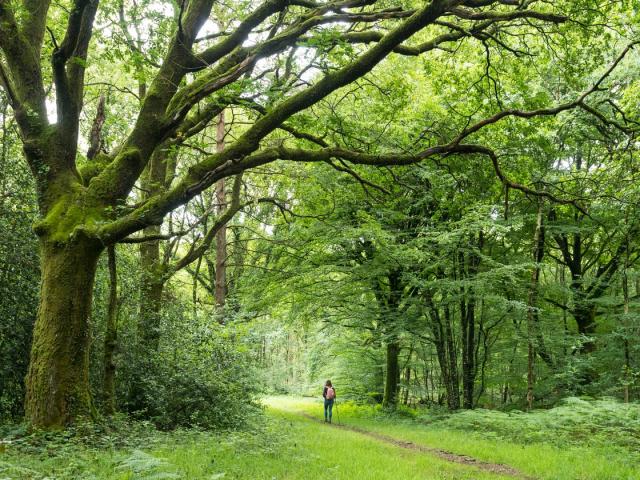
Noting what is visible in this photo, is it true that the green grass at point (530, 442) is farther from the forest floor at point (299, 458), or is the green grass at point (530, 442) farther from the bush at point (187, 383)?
the bush at point (187, 383)

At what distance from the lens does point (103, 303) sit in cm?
998

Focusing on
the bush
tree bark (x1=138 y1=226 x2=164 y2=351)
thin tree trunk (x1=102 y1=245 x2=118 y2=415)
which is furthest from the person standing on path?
thin tree trunk (x1=102 y1=245 x2=118 y2=415)

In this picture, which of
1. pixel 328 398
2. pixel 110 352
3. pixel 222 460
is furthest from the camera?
pixel 328 398

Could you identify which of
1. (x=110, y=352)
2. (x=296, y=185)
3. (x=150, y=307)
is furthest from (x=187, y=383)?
(x=296, y=185)

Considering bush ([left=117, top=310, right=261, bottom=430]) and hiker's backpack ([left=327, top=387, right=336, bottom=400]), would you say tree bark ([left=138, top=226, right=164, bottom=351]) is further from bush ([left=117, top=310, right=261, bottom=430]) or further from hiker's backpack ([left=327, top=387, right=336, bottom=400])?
hiker's backpack ([left=327, top=387, right=336, bottom=400])

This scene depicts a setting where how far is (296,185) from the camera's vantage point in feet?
51.4

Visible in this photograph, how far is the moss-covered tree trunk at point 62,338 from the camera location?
280 inches

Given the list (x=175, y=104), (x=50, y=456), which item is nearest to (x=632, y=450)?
(x=50, y=456)

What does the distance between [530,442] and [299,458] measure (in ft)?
20.8

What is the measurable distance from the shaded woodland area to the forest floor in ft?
4.40

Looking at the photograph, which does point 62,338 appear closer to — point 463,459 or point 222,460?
point 222,460

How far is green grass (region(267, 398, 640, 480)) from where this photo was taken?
809 cm

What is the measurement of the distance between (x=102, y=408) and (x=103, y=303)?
2.23m

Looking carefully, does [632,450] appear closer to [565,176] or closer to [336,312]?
[565,176]
